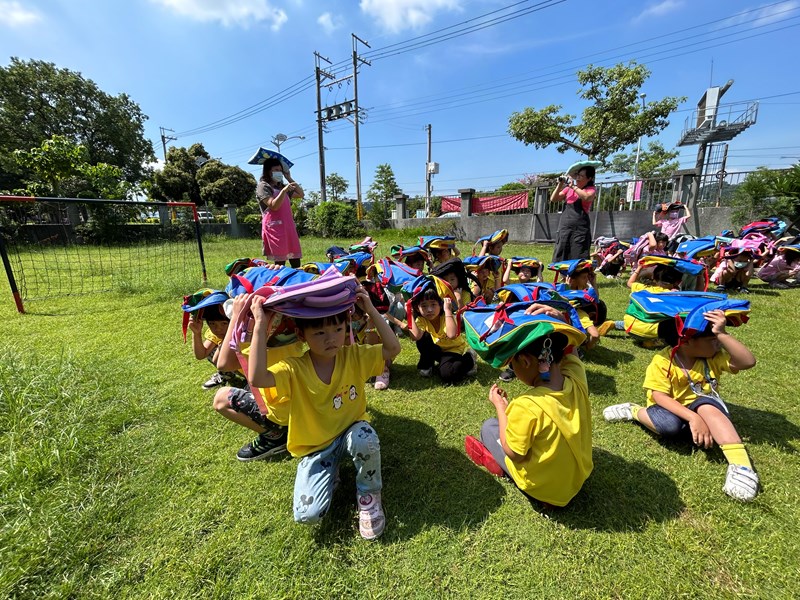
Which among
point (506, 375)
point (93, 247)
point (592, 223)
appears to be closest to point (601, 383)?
point (506, 375)

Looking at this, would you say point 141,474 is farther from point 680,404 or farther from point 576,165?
point 576,165

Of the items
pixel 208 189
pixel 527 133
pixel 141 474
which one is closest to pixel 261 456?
pixel 141 474

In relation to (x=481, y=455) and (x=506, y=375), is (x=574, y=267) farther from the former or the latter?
(x=481, y=455)

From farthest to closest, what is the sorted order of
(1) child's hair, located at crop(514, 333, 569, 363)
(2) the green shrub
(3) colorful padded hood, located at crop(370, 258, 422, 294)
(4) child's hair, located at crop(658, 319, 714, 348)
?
(2) the green shrub, (3) colorful padded hood, located at crop(370, 258, 422, 294), (4) child's hair, located at crop(658, 319, 714, 348), (1) child's hair, located at crop(514, 333, 569, 363)

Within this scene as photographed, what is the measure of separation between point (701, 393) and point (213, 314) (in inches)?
148

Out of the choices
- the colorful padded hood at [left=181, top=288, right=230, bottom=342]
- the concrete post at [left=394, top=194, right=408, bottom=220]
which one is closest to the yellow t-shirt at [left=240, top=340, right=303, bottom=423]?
the colorful padded hood at [left=181, top=288, right=230, bottom=342]

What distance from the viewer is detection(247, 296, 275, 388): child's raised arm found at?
67.5 inches

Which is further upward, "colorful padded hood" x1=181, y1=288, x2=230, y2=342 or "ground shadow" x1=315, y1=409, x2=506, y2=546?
"colorful padded hood" x1=181, y1=288, x2=230, y2=342

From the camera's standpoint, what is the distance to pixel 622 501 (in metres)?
2.11

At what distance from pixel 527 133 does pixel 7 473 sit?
20878 millimetres

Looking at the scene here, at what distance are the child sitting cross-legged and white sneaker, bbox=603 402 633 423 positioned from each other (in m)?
1.27

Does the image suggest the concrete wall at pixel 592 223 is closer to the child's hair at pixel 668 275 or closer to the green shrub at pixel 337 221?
the green shrub at pixel 337 221

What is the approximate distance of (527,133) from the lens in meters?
18.4

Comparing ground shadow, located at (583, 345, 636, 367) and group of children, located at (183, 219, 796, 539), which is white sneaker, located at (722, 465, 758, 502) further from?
ground shadow, located at (583, 345, 636, 367)
